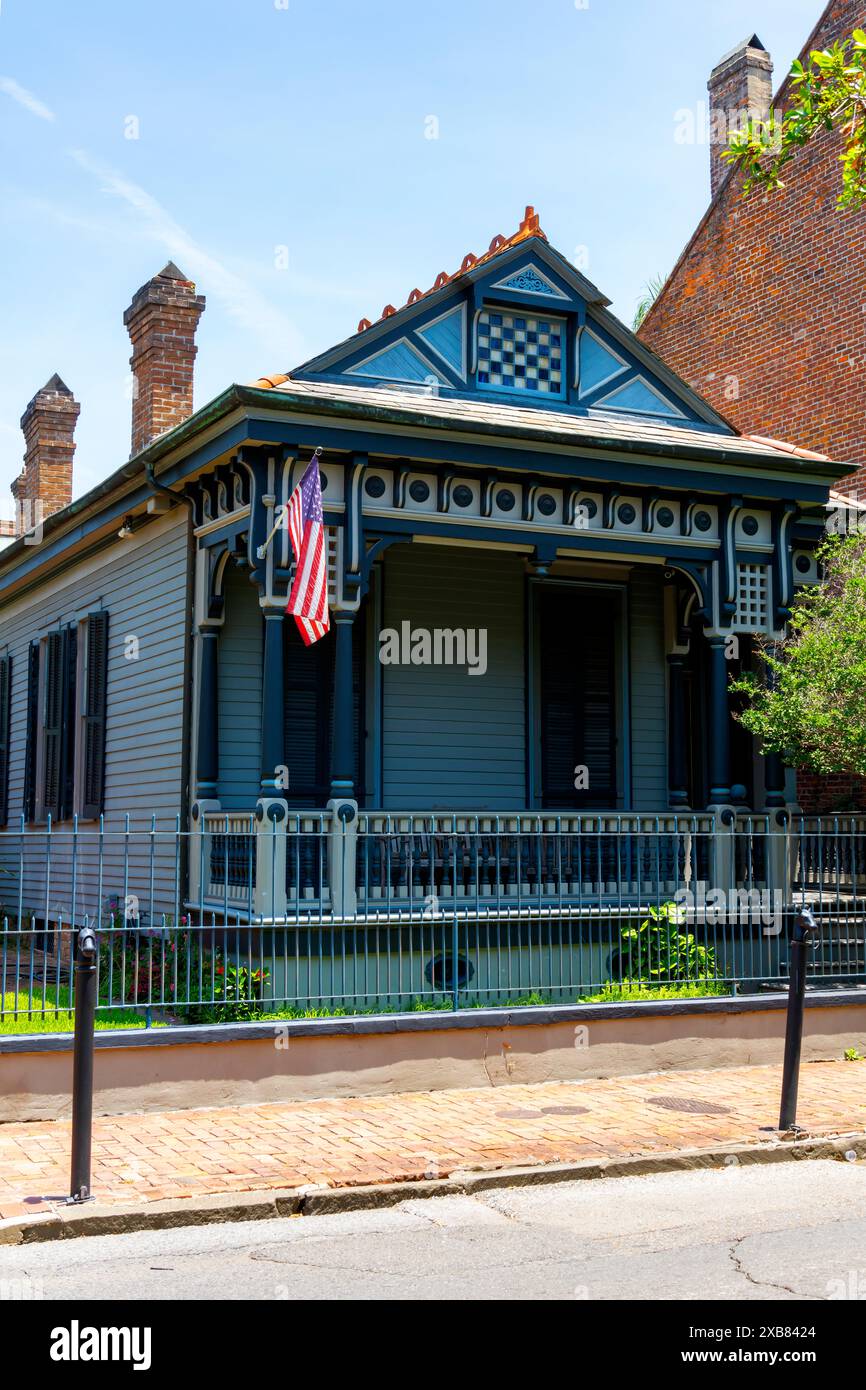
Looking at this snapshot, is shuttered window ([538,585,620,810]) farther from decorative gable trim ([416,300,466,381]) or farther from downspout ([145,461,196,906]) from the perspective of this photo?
downspout ([145,461,196,906])

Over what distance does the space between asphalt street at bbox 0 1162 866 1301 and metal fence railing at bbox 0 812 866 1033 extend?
9.08ft

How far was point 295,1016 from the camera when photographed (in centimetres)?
985

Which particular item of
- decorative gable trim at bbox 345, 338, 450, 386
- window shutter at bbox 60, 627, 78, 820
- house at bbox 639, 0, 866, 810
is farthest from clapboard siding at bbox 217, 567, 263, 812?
house at bbox 639, 0, 866, 810

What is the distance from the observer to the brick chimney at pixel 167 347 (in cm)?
1617

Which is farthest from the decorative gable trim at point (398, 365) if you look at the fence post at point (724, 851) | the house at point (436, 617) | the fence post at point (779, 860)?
the fence post at point (779, 860)

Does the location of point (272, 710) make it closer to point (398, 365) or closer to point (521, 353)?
point (398, 365)

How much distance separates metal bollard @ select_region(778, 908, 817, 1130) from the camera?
8.66 m

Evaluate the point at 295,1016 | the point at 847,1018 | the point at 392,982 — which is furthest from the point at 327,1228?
the point at 847,1018

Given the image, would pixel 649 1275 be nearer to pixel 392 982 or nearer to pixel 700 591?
pixel 392 982

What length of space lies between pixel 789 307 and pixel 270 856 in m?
12.1

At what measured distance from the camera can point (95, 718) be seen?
1501 cm

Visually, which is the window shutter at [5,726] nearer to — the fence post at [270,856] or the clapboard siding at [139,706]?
the clapboard siding at [139,706]

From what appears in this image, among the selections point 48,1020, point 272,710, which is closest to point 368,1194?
point 48,1020

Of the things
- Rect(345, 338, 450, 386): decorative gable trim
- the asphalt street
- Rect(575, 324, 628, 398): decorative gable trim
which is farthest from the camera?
Rect(575, 324, 628, 398): decorative gable trim
